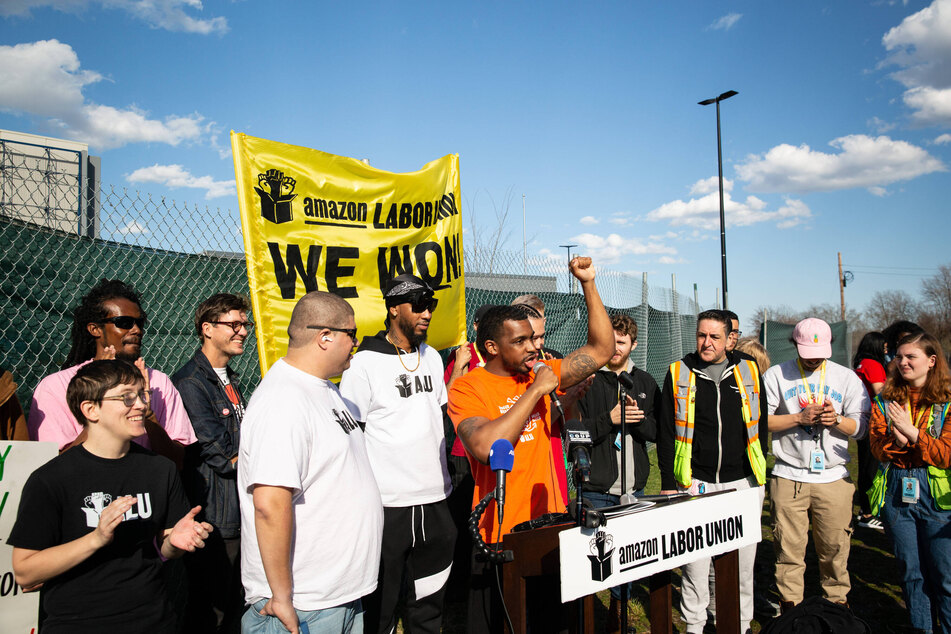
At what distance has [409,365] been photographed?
148 inches

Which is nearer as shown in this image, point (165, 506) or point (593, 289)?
point (165, 506)

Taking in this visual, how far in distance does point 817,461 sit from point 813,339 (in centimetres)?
91

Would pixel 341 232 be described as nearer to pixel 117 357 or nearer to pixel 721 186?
pixel 117 357

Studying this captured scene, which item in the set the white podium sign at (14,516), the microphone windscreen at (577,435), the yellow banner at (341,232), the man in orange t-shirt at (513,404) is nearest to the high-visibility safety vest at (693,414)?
the man in orange t-shirt at (513,404)

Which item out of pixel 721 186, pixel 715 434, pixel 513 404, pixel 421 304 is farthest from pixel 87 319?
pixel 721 186

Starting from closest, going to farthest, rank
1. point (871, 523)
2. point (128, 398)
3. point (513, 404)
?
1. point (128, 398)
2. point (513, 404)
3. point (871, 523)

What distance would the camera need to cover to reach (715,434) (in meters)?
4.40

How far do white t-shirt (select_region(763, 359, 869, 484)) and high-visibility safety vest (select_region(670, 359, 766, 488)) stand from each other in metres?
0.42

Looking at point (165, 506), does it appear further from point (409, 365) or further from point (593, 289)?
point (593, 289)

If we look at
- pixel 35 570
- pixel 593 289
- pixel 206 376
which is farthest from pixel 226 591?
pixel 593 289

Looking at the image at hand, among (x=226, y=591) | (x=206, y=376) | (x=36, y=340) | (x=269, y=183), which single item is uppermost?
(x=269, y=183)

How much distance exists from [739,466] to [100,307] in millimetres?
4189

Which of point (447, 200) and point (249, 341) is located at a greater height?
point (447, 200)

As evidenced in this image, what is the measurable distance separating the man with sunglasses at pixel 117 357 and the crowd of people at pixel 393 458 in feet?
0.04
